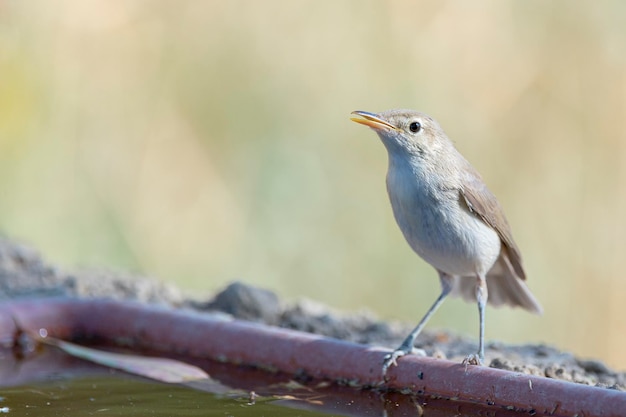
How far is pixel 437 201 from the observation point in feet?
15.5

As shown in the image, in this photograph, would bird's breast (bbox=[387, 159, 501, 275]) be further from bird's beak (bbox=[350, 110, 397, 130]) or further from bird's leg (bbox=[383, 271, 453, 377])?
bird's leg (bbox=[383, 271, 453, 377])

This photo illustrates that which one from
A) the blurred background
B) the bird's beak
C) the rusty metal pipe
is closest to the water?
the rusty metal pipe

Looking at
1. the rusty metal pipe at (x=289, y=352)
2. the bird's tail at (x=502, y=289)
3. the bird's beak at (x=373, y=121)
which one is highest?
the bird's beak at (x=373, y=121)

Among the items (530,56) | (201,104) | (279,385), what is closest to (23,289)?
(279,385)

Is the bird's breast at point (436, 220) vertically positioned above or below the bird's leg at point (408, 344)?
above

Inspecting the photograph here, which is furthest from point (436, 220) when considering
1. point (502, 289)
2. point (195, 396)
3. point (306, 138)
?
point (306, 138)

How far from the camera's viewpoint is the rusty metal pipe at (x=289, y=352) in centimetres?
362

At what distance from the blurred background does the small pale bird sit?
339 centimetres

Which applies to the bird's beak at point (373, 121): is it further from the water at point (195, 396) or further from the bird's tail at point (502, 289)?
the water at point (195, 396)

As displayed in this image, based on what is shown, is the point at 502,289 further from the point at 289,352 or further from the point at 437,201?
the point at 289,352

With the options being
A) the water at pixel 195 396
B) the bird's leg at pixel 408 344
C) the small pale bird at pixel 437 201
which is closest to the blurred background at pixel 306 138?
the bird's leg at pixel 408 344

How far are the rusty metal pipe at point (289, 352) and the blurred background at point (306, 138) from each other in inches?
121

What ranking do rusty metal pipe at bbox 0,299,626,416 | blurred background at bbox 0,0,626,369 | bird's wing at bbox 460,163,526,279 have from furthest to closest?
blurred background at bbox 0,0,626,369, bird's wing at bbox 460,163,526,279, rusty metal pipe at bbox 0,299,626,416

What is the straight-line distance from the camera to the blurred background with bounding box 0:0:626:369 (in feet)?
27.3
